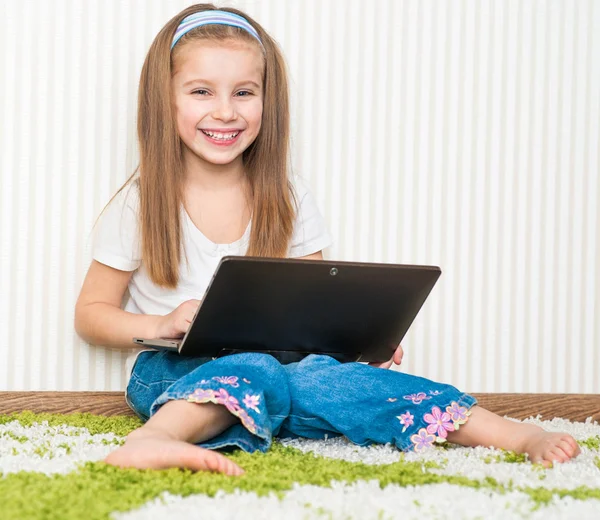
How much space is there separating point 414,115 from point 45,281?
0.73 meters

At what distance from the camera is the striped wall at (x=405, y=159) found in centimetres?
150

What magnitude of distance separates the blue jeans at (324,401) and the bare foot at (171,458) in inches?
6.4

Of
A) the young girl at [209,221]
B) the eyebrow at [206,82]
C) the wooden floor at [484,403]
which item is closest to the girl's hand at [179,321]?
the young girl at [209,221]

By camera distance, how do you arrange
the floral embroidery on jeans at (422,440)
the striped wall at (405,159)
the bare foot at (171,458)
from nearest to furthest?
the bare foot at (171,458)
the floral embroidery on jeans at (422,440)
the striped wall at (405,159)

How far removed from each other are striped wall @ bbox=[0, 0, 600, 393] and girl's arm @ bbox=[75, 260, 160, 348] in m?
0.08

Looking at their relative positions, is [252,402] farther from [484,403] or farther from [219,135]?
[484,403]

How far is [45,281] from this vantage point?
1.51 m

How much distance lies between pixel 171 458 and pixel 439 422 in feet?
1.31

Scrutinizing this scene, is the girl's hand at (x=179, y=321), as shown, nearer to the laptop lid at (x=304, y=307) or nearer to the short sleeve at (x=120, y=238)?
the laptop lid at (x=304, y=307)

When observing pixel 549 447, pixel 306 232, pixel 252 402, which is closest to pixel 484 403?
pixel 306 232

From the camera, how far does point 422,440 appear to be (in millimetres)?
1138

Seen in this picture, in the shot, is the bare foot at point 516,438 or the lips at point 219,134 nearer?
the bare foot at point 516,438

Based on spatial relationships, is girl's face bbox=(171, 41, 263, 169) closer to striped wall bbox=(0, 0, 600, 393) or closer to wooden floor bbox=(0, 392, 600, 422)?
striped wall bbox=(0, 0, 600, 393)

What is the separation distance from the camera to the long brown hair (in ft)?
4.68
